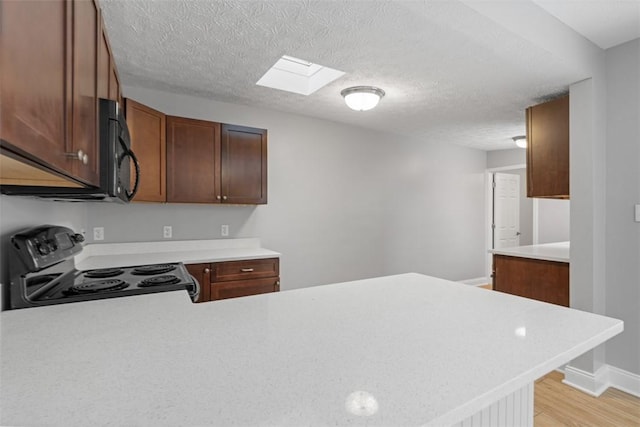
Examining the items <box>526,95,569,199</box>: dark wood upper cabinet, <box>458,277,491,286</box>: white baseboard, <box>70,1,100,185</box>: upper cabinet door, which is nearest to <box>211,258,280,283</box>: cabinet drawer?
<box>70,1,100,185</box>: upper cabinet door

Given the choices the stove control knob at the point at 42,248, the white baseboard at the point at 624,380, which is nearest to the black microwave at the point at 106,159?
the stove control knob at the point at 42,248

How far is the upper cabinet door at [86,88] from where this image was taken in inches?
38.8

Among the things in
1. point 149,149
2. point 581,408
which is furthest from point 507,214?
point 149,149

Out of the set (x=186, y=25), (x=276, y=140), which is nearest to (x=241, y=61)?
(x=186, y=25)

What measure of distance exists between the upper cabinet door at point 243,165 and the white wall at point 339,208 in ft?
1.19

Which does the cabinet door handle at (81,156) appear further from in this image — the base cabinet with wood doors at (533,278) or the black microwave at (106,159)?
the base cabinet with wood doors at (533,278)

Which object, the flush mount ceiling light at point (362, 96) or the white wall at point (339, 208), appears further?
the white wall at point (339, 208)

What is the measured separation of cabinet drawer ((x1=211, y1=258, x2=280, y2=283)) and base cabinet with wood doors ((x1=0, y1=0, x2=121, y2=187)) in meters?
1.51

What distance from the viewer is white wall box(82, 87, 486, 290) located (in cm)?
312

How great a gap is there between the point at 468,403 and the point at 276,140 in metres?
3.27

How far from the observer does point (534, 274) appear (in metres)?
2.94

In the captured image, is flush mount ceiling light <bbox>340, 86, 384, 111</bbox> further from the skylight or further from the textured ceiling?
the skylight

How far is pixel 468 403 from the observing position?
23.7 inches

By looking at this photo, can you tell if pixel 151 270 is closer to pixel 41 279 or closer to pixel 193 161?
pixel 41 279
